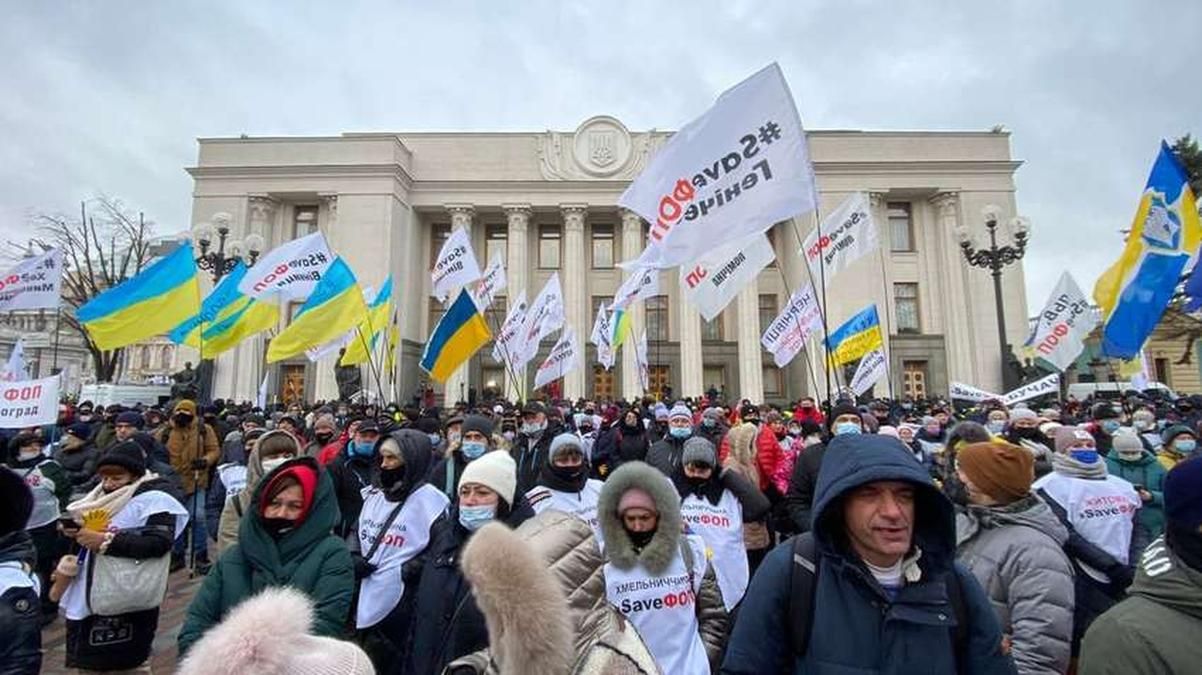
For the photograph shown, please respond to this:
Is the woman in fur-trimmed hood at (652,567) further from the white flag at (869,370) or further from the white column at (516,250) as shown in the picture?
the white column at (516,250)

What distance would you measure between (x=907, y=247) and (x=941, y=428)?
28858 millimetres

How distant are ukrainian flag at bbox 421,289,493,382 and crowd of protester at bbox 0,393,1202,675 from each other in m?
4.52

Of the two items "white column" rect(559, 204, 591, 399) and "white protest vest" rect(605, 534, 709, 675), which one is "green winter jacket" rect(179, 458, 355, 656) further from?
"white column" rect(559, 204, 591, 399)

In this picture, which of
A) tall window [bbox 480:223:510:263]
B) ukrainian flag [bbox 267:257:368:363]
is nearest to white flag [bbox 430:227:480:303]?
ukrainian flag [bbox 267:257:368:363]

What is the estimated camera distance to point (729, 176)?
4965 mm

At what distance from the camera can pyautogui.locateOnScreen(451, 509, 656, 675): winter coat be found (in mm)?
1335

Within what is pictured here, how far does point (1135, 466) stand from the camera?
14.6 ft

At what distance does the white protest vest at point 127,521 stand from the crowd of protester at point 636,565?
0.01m

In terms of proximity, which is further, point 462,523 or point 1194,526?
point 462,523

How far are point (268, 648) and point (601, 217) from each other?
3435 centimetres

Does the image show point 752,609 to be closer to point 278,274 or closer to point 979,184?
point 278,274

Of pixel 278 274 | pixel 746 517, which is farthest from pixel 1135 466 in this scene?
pixel 278 274

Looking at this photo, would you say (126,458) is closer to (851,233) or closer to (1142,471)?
(1142,471)

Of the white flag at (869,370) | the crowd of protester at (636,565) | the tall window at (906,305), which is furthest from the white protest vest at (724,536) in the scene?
the tall window at (906,305)
